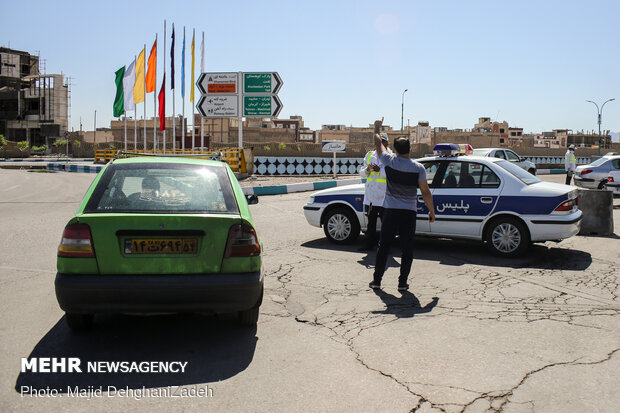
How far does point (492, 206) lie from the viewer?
25.6ft

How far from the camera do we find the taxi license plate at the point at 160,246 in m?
3.96

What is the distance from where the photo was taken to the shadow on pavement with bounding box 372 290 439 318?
507 cm

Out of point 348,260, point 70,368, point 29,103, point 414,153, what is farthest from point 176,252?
point 29,103

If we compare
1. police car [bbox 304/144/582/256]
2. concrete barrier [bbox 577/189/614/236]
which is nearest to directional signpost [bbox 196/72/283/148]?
concrete barrier [bbox 577/189/614/236]

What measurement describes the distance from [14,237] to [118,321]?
18.1 ft

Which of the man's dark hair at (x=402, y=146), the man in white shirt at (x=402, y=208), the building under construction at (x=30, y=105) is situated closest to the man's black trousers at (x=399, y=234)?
the man in white shirt at (x=402, y=208)

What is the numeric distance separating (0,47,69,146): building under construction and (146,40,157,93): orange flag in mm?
55804

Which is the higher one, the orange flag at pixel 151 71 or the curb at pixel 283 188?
the orange flag at pixel 151 71

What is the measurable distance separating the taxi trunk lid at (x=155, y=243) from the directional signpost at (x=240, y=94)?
20921mm

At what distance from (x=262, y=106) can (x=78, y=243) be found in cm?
2139

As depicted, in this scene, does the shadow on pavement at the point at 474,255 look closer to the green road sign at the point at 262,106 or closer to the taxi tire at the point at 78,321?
the taxi tire at the point at 78,321

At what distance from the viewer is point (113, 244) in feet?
12.9

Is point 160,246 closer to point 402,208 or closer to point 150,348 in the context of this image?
point 150,348

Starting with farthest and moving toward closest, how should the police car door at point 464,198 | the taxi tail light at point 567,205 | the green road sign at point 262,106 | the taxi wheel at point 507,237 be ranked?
the green road sign at point 262,106 → the police car door at point 464,198 → the taxi wheel at point 507,237 → the taxi tail light at point 567,205
